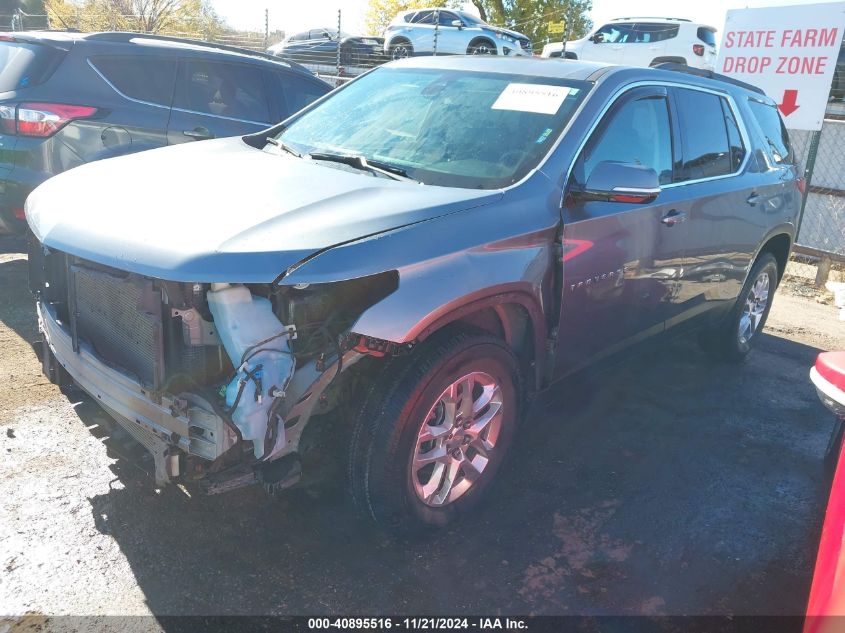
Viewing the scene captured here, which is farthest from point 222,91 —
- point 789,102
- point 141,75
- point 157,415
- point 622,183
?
point 789,102

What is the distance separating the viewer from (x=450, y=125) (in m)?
3.59

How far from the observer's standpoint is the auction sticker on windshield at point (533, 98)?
3.51 m

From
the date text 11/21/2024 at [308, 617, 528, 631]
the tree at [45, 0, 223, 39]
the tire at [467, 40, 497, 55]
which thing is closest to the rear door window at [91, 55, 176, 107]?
the date text 11/21/2024 at [308, 617, 528, 631]

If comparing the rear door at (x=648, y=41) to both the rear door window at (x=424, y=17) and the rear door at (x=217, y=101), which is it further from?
the rear door at (x=217, y=101)

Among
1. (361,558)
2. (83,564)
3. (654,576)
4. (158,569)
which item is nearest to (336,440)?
(361,558)

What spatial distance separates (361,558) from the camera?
291 cm

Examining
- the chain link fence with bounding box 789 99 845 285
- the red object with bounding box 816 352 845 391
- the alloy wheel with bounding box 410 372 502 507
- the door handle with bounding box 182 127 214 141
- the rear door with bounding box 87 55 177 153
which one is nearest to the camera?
the red object with bounding box 816 352 845 391

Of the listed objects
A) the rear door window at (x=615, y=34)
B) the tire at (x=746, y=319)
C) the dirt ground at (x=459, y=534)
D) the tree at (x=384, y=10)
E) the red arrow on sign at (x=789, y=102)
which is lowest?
the dirt ground at (x=459, y=534)

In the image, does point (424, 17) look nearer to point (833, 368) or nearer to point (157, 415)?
point (157, 415)

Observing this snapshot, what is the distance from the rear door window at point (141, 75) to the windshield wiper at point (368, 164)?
2949 millimetres

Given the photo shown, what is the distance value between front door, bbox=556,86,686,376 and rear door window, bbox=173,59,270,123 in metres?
3.84

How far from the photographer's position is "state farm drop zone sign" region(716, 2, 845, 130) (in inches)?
326

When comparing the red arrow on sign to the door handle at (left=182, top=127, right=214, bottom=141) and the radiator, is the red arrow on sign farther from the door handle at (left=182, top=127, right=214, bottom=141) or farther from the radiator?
the radiator

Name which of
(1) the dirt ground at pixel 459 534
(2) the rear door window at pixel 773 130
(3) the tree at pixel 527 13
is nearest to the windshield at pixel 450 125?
(1) the dirt ground at pixel 459 534
